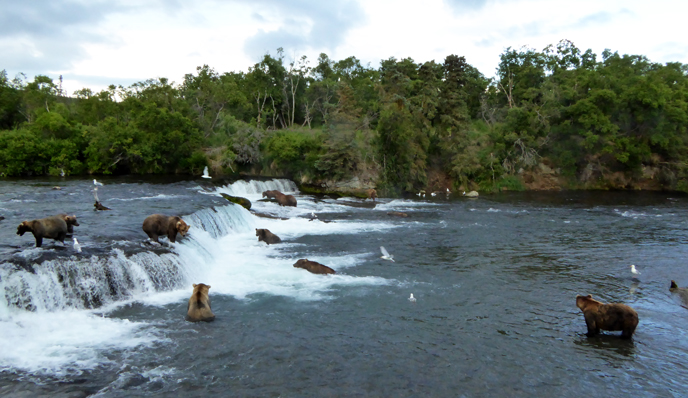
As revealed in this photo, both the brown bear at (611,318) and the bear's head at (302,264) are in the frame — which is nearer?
the brown bear at (611,318)

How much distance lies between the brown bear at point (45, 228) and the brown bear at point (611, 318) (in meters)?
14.0

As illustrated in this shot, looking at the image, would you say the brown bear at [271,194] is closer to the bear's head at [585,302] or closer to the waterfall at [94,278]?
the waterfall at [94,278]

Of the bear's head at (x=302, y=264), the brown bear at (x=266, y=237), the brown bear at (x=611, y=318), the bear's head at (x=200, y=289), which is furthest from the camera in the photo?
the brown bear at (x=266, y=237)

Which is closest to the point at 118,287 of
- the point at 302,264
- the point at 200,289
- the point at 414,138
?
the point at 200,289

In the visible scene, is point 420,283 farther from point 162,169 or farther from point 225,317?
point 162,169

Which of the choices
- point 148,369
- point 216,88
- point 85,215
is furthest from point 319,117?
point 148,369

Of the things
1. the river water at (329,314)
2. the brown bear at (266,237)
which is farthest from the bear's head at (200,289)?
the brown bear at (266,237)

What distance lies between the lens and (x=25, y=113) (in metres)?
56.4

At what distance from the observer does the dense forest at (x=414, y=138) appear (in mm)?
39656

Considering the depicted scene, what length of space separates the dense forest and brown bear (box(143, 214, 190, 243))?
2322cm


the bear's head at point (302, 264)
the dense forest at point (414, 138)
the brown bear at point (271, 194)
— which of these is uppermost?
the dense forest at point (414, 138)

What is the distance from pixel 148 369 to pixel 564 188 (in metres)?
45.2

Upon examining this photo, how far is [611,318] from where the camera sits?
10133 millimetres

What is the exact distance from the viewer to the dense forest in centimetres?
3966
